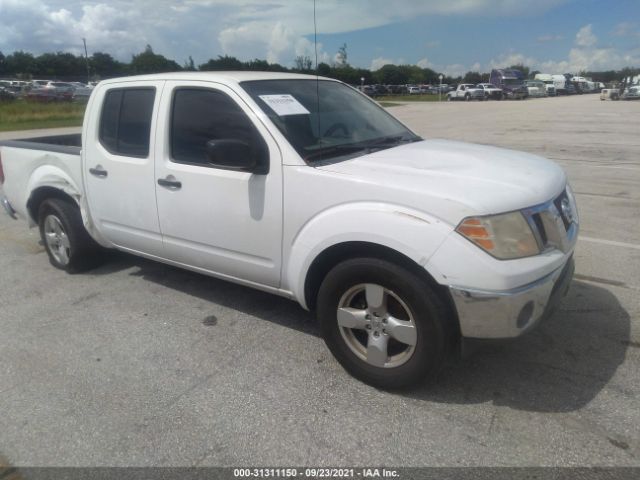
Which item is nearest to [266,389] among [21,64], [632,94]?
[632,94]

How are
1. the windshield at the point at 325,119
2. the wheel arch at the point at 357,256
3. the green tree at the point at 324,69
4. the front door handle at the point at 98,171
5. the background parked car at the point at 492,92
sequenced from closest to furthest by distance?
the wheel arch at the point at 357,256 < the windshield at the point at 325,119 < the green tree at the point at 324,69 < the front door handle at the point at 98,171 < the background parked car at the point at 492,92

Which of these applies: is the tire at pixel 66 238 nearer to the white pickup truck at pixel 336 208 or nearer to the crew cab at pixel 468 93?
the white pickup truck at pixel 336 208

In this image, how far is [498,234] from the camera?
2602 mm

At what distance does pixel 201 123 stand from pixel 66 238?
2.19 meters

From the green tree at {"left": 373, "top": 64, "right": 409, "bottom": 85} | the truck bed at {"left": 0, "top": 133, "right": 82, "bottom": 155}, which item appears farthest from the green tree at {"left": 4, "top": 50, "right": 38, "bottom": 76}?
the truck bed at {"left": 0, "top": 133, "right": 82, "bottom": 155}

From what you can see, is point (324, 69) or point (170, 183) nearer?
point (170, 183)

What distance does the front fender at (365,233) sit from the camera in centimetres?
265

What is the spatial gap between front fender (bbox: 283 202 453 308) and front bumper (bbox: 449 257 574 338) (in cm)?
20

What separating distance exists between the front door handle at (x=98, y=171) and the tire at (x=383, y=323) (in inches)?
90.0

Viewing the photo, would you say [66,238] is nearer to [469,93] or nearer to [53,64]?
[469,93]

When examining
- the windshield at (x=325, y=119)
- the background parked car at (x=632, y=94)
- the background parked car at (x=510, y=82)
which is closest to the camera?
the windshield at (x=325, y=119)

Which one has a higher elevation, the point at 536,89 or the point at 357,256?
the point at 536,89

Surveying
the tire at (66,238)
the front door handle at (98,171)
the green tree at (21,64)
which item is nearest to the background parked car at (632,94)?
the tire at (66,238)

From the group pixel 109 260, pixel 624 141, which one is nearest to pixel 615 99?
pixel 624 141
